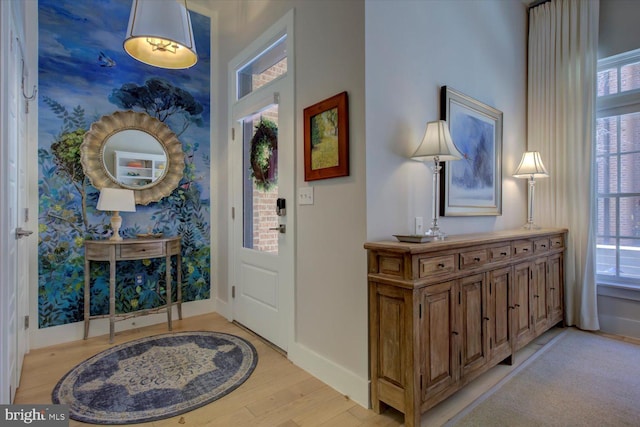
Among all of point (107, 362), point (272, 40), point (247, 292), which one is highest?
point (272, 40)

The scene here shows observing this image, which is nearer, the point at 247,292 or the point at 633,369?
the point at 633,369

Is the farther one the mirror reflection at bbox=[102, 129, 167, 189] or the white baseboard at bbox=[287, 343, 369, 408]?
the mirror reflection at bbox=[102, 129, 167, 189]

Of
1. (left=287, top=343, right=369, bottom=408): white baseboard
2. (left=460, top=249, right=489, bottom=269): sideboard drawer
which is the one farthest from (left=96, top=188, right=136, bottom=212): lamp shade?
(left=460, top=249, right=489, bottom=269): sideboard drawer

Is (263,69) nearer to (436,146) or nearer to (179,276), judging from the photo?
(436,146)

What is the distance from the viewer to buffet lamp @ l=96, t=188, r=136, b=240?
2742mm

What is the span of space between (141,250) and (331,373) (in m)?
2.00

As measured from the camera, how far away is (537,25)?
11.4ft

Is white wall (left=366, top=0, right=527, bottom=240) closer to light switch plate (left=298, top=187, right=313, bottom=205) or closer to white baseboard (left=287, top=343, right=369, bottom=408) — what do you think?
light switch plate (left=298, top=187, right=313, bottom=205)

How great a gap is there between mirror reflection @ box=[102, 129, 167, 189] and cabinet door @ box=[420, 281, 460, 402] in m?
2.83

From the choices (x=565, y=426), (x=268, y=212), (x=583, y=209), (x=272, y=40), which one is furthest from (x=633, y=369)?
(x=272, y=40)

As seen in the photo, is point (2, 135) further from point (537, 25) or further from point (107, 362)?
point (537, 25)

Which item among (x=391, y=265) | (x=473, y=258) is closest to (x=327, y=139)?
(x=391, y=265)

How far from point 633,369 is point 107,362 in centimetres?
382

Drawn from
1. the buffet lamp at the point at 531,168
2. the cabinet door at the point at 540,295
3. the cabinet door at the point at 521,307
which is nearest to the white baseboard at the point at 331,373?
the cabinet door at the point at 521,307
